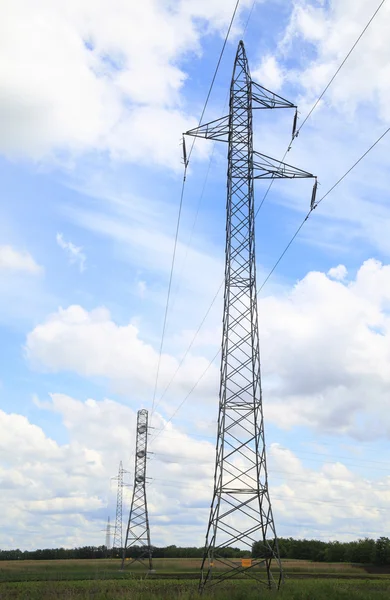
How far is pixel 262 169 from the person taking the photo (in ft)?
119

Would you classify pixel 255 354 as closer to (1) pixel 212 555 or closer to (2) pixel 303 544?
(1) pixel 212 555

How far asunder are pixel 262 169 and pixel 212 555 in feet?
66.1

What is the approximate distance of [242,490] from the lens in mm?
30859

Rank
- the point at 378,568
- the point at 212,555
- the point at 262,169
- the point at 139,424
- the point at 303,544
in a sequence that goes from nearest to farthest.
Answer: the point at 212,555, the point at 262,169, the point at 139,424, the point at 378,568, the point at 303,544

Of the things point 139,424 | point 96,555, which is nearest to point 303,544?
point 96,555

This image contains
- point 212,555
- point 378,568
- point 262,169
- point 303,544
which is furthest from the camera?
point 303,544

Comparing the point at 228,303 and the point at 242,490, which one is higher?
the point at 228,303

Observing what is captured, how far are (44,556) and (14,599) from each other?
115m

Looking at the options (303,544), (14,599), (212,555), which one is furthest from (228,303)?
(303,544)

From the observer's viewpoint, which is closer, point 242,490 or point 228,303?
point 242,490

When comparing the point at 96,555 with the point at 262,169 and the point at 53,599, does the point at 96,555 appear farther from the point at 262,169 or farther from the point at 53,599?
the point at 262,169

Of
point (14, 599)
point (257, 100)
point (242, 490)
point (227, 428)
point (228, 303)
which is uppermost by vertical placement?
point (257, 100)

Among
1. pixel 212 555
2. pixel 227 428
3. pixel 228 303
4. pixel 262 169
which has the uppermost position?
pixel 262 169

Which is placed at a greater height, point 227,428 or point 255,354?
point 255,354
